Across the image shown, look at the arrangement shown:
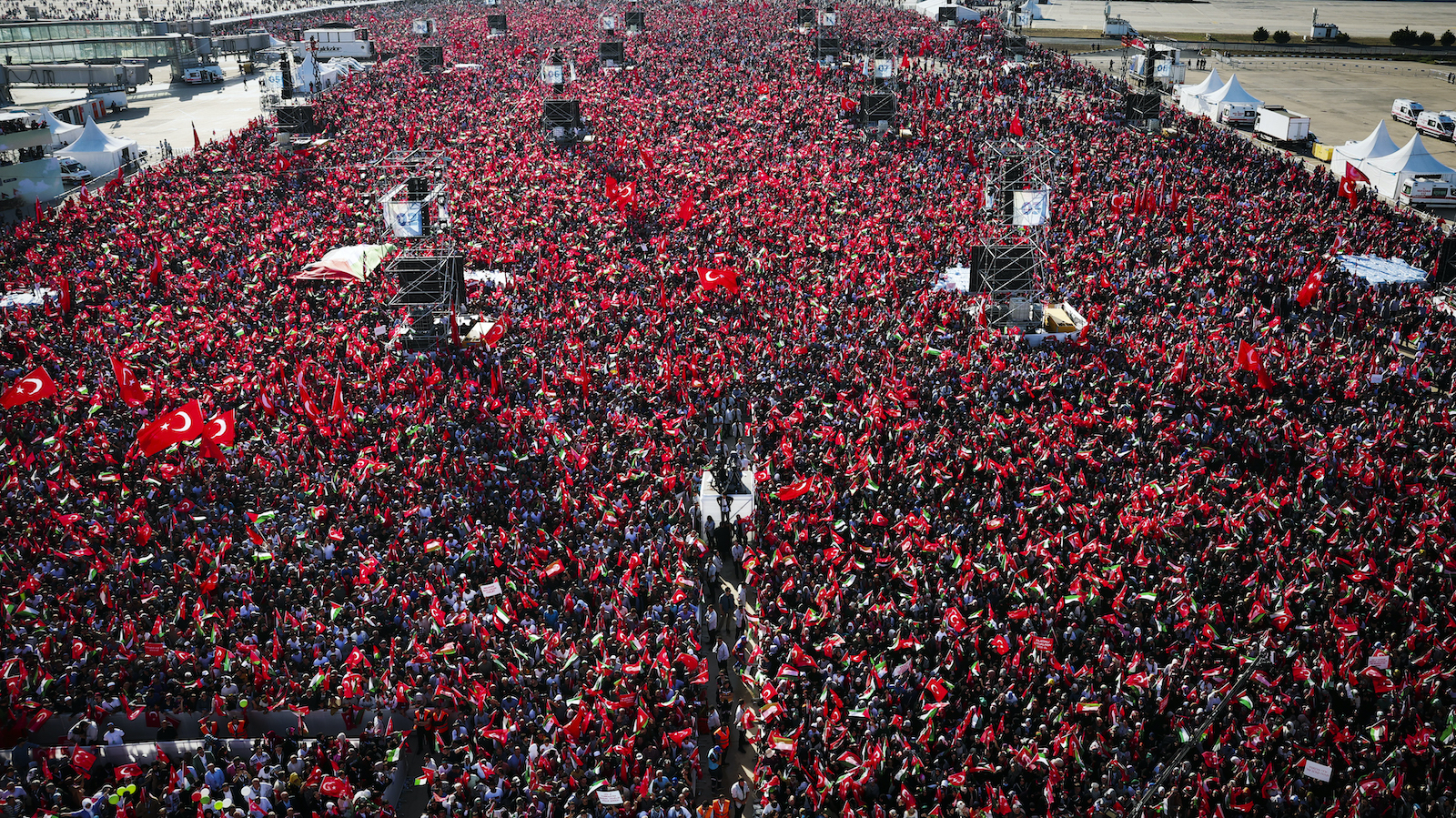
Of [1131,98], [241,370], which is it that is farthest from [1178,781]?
[1131,98]

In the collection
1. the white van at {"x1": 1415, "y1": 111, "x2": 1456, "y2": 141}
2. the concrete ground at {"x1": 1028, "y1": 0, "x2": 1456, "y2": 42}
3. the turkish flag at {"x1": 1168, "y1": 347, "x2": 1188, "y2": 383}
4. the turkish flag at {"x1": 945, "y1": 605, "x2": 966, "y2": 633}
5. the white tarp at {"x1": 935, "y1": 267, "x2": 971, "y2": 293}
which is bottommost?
the turkish flag at {"x1": 945, "y1": 605, "x2": 966, "y2": 633}

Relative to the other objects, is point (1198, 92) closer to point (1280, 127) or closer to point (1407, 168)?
point (1280, 127)

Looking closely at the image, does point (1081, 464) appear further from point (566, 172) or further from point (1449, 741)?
point (566, 172)

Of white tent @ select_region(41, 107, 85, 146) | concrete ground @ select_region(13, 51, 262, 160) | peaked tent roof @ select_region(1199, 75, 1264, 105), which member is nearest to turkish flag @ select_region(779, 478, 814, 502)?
peaked tent roof @ select_region(1199, 75, 1264, 105)

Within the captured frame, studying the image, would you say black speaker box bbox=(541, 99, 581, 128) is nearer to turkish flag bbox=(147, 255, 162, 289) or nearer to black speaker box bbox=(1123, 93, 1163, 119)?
turkish flag bbox=(147, 255, 162, 289)

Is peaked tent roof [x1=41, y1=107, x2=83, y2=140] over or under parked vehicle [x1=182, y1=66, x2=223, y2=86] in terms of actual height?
under
